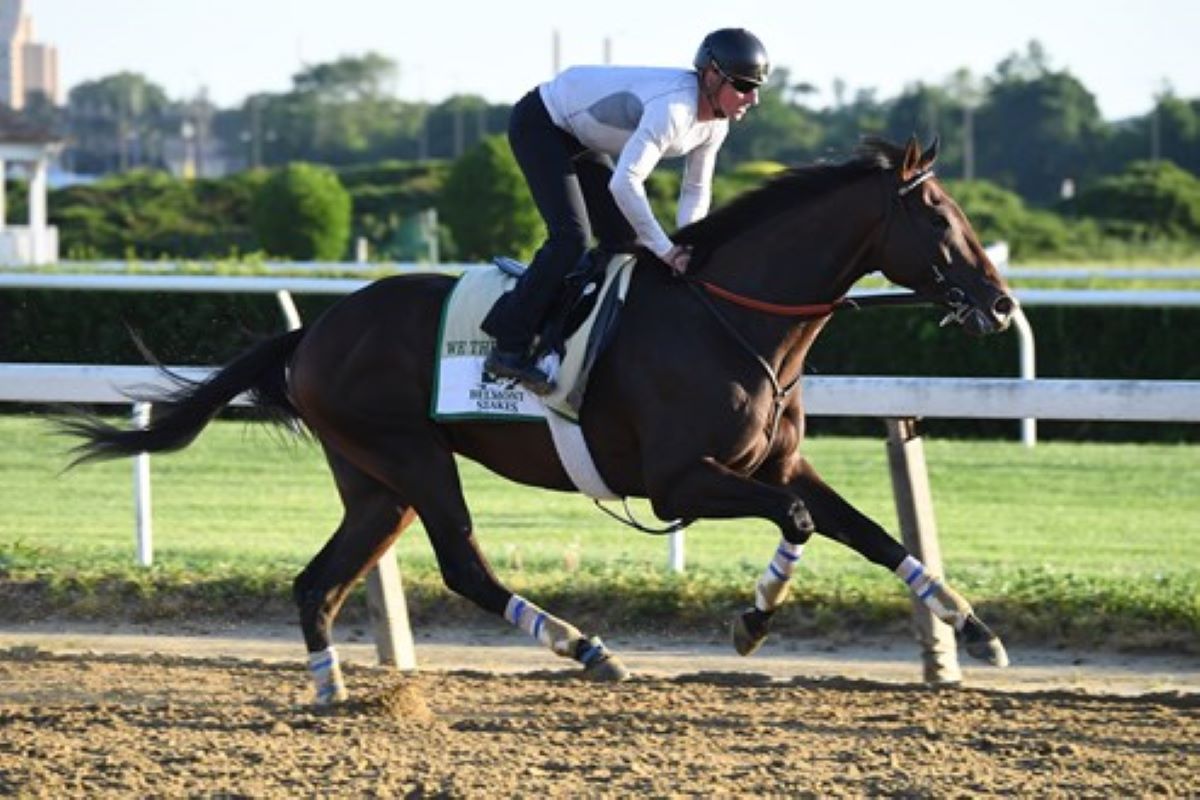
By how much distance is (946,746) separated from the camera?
5859 mm

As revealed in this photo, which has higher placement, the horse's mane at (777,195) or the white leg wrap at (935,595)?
the horse's mane at (777,195)

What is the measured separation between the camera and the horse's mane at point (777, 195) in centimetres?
678

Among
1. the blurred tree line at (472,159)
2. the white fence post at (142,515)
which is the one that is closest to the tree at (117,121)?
the blurred tree line at (472,159)

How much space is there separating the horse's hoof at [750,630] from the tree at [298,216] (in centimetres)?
2570

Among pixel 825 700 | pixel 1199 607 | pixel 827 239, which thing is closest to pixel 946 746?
pixel 825 700

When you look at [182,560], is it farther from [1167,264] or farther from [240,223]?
[240,223]

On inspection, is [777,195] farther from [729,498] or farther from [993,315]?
[729,498]

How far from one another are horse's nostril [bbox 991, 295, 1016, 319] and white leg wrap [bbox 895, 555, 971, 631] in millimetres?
788

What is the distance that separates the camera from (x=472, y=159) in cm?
2989

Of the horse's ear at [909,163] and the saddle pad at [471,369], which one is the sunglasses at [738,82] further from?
the saddle pad at [471,369]

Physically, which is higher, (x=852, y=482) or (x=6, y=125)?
(x=6, y=125)

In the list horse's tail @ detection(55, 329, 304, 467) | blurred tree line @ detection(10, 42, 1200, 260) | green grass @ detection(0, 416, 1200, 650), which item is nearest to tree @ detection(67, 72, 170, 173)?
blurred tree line @ detection(10, 42, 1200, 260)

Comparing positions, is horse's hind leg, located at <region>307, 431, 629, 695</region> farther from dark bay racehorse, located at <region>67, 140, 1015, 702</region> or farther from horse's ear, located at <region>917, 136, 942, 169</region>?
horse's ear, located at <region>917, 136, 942, 169</region>

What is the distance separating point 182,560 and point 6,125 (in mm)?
24879
